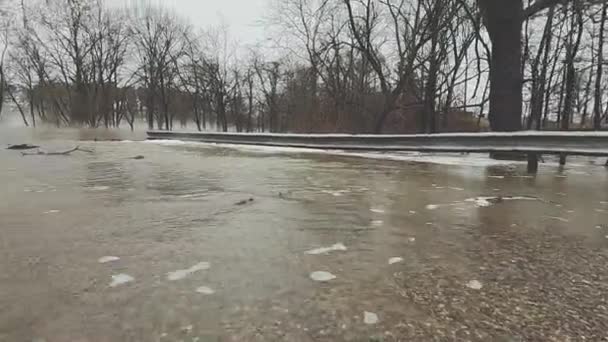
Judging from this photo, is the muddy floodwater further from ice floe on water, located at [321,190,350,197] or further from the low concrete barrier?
the low concrete barrier

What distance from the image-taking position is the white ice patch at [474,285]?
6.78 ft

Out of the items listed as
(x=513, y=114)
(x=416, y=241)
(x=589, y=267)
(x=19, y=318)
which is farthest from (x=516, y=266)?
(x=513, y=114)

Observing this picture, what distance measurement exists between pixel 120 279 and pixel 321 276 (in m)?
1.10

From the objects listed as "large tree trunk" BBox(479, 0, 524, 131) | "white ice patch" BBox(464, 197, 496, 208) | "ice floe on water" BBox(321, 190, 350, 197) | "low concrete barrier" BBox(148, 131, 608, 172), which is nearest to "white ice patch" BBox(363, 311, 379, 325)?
"white ice patch" BBox(464, 197, 496, 208)

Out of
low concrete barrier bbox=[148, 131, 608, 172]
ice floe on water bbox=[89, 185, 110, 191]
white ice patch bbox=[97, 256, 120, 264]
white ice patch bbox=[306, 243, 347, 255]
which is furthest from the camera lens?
low concrete barrier bbox=[148, 131, 608, 172]

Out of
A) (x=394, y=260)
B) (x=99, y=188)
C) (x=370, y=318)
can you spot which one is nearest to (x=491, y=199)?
(x=394, y=260)

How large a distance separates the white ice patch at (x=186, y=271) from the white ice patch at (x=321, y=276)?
2.08 feet

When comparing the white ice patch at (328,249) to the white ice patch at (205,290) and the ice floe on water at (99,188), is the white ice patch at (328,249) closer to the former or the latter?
the white ice patch at (205,290)

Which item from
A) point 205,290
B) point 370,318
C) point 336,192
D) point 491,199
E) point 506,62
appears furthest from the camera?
point 506,62

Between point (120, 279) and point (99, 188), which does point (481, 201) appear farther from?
point (99, 188)

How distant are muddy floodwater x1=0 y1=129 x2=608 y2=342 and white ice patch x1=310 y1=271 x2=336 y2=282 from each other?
2cm

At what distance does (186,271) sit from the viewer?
2258 mm

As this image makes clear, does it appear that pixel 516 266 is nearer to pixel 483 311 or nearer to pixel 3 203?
pixel 483 311

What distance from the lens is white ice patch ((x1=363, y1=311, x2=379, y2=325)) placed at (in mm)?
1706
